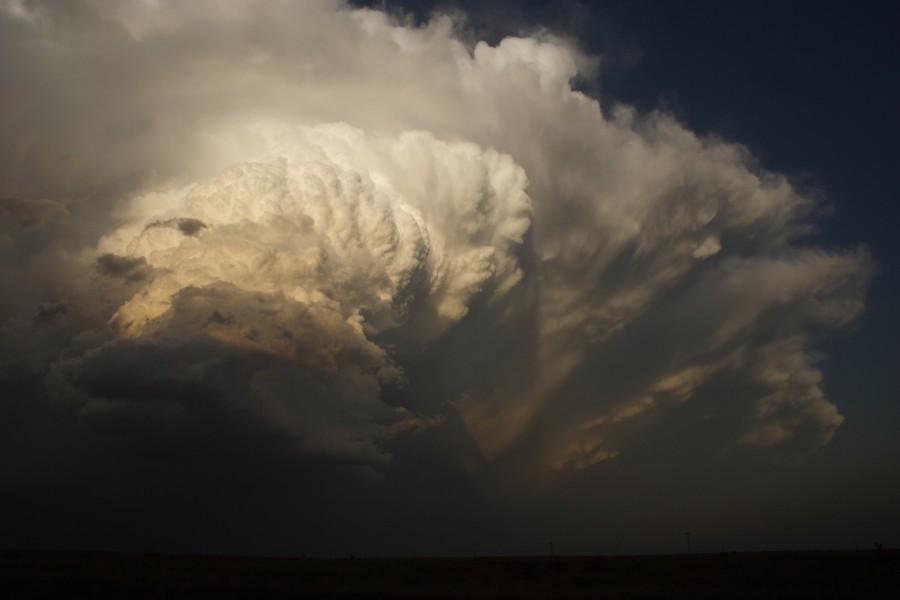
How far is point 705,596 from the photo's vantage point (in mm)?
58281

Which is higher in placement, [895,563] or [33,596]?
[895,563]

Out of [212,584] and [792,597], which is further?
[212,584]

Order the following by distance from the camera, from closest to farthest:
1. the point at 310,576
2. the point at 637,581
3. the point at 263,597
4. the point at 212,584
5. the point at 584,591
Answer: the point at 263,597
the point at 584,591
the point at 212,584
the point at 637,581
the point at 310,576

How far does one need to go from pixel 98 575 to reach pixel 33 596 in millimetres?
26919

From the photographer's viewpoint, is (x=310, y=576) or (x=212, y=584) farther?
(x=310, y=576)

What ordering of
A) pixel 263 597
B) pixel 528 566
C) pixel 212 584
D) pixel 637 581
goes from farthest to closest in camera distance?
pixel 528 566 < pixel 637 581 < pixel 212 584 < pixel 263 597

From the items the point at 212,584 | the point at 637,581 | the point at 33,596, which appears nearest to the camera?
the point at 33,596

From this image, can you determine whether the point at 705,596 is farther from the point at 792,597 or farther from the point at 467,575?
the point at 467,575

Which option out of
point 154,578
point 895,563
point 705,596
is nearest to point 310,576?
point 154,578

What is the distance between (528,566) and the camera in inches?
4087

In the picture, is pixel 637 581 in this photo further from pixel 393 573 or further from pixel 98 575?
pixel 98 575

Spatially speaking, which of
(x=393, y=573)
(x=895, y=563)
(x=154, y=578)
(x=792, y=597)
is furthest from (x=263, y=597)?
(x=895, y=563)

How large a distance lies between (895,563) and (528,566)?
50374mm

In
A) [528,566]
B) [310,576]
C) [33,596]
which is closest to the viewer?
[33,596]
